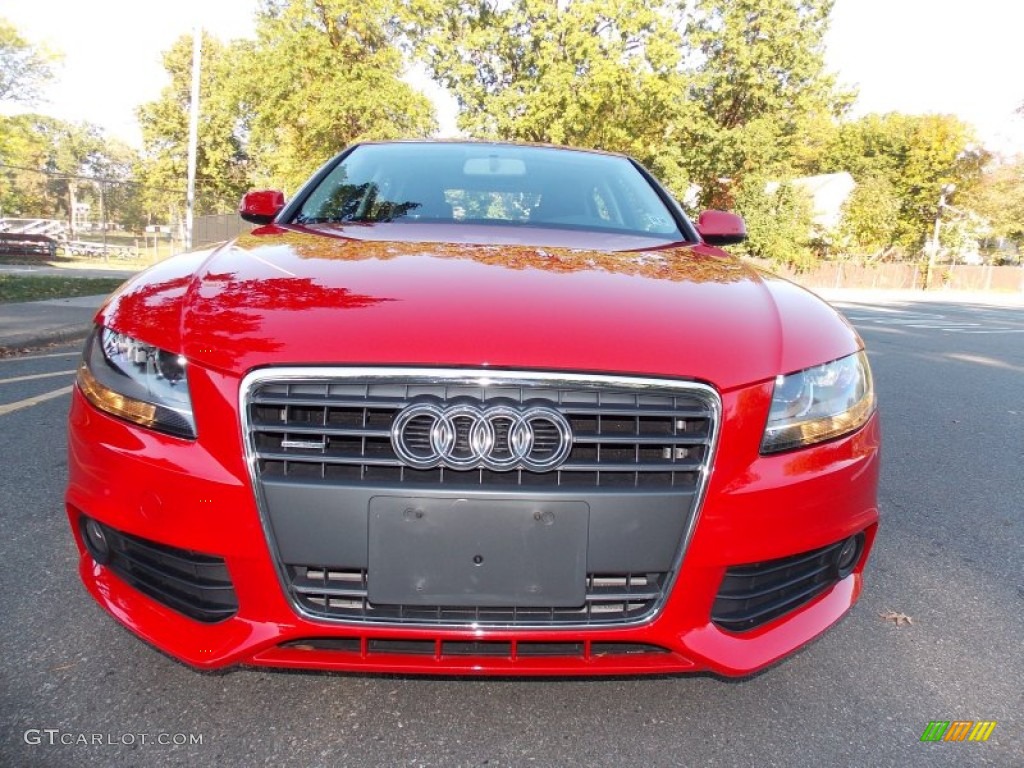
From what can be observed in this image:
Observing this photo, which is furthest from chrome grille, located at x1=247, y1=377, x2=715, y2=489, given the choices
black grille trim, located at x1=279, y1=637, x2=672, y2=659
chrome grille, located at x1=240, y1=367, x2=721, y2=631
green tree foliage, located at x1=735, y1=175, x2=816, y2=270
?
green tree foliage, located at x1=735, y1=175, x2=816, y2=270

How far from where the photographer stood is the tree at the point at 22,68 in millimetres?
32469

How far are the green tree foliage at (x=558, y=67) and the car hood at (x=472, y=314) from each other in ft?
73.5

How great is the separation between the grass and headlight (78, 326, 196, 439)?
8.93 metres

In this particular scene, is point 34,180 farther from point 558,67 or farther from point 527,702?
point 527,702

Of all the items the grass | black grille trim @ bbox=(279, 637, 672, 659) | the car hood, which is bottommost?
the grass

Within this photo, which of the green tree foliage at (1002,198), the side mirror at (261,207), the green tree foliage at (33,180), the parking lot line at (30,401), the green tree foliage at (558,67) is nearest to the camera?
the side mirror at (261,207)

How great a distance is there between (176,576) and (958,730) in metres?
1.88

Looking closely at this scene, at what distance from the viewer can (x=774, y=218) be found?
31812 mm

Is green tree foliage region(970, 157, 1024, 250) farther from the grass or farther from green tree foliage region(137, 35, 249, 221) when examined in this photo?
the grass

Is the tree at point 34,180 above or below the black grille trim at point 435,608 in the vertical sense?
above

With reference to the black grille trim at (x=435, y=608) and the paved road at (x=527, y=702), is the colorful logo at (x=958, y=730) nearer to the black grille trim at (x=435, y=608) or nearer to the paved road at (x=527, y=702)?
the paved road at (x=527, y=702)

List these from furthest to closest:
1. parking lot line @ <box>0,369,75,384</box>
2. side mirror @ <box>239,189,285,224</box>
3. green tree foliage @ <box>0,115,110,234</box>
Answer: green tree foliage @ <box>0,115,110,234</box>
parking lot line @ <box>0,369,75,384</box>
side mirror @ <box>239,189,285,224</box>

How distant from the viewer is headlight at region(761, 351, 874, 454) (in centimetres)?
166

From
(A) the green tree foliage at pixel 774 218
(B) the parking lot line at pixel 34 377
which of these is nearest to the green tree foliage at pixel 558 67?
(A) the green tree foliage at pixel 774 218
